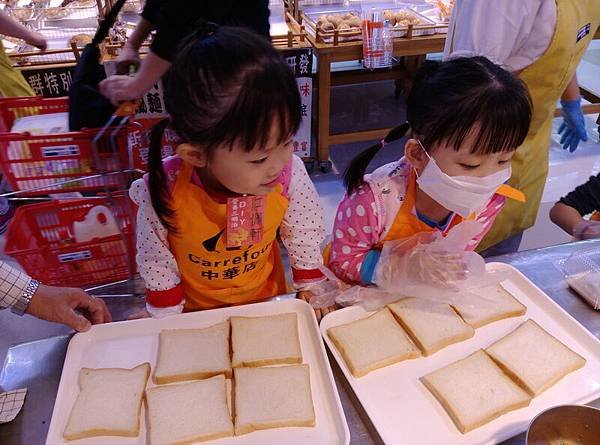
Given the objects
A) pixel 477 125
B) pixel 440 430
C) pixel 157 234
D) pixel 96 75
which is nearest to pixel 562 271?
pixel 477 125

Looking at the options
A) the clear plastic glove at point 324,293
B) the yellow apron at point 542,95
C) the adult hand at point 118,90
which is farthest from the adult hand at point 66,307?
the yellow apron at point 542,95

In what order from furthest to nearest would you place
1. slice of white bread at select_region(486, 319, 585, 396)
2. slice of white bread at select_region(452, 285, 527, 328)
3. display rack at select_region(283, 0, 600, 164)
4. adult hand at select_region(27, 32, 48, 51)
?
display rack at select_region(283, 0, 600, 164) → adult hand at select_region(27, 32, 48, 51) → slice of white bread at select_region(452, 285, 527, 328) → slice of white bread at select_region(486, 319, 585, 396)

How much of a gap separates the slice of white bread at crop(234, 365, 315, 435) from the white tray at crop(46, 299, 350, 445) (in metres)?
0.02

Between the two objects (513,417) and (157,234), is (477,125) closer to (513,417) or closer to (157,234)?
(513,417)

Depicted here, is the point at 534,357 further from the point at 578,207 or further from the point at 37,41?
the point at 37,41

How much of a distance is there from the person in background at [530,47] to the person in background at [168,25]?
82cm

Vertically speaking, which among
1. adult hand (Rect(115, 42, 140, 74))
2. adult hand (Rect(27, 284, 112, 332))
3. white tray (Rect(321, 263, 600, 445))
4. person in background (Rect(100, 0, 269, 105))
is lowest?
white tray (Rect(321, 263, 600, 445))

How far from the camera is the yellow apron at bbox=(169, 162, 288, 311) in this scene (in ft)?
4.21

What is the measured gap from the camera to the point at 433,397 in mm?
1076

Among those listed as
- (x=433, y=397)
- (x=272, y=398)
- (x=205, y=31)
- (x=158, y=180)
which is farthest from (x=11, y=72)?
(x=433, y=397)

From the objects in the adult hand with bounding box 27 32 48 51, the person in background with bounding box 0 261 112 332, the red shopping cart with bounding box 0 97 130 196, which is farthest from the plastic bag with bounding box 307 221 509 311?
the adult hand with bounding box 27 32 48 51

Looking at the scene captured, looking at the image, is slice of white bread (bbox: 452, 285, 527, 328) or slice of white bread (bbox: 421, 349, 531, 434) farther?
slice of white bread (bbox: 452, 285, 527, 328)

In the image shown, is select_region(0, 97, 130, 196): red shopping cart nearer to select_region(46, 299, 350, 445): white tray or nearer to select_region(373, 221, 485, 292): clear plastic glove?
select_region(46, 299, 350, 445): white tray

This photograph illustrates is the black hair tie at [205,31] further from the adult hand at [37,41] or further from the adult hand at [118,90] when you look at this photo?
the adult hand at [37,41]
